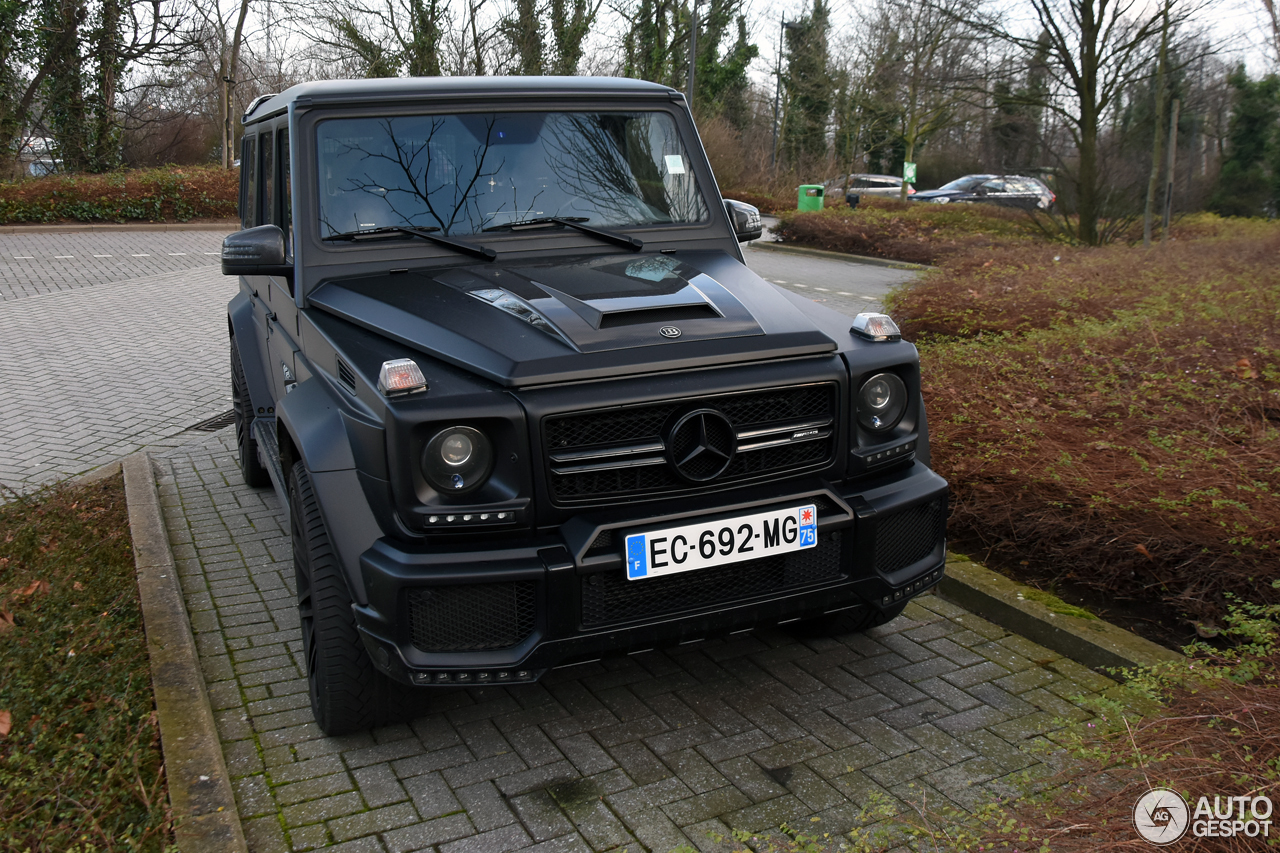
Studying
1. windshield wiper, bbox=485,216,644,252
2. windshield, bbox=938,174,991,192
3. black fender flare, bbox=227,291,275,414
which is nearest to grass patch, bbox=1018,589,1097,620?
windshield wiper, bbox=485,216,644,252

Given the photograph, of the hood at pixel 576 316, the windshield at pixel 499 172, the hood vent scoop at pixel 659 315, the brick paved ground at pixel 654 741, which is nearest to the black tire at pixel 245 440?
the brick paved ground at pixel 654 741

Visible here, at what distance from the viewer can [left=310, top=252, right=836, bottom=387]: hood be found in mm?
3000

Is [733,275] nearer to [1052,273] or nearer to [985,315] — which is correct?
[985,315]

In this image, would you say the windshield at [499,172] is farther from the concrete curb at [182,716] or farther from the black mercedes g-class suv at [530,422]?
the concrete curb at [182,716]

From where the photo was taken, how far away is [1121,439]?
16.6 ft

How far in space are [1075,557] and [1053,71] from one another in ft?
54.3

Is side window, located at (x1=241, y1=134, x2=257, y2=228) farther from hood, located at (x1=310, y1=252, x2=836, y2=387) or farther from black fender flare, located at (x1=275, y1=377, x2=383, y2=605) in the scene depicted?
black fender flare, located at (x1=275, y1=377, x2=383, y2=605)

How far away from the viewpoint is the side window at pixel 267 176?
450 centimetres

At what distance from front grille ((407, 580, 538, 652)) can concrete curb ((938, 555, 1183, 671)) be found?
5.56 feet

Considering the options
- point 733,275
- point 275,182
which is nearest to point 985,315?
point 733,275

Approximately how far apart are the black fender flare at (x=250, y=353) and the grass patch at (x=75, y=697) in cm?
94

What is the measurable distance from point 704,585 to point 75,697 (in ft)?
7.33

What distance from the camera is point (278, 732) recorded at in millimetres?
3467

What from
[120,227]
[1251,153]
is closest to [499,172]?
[120,227]
